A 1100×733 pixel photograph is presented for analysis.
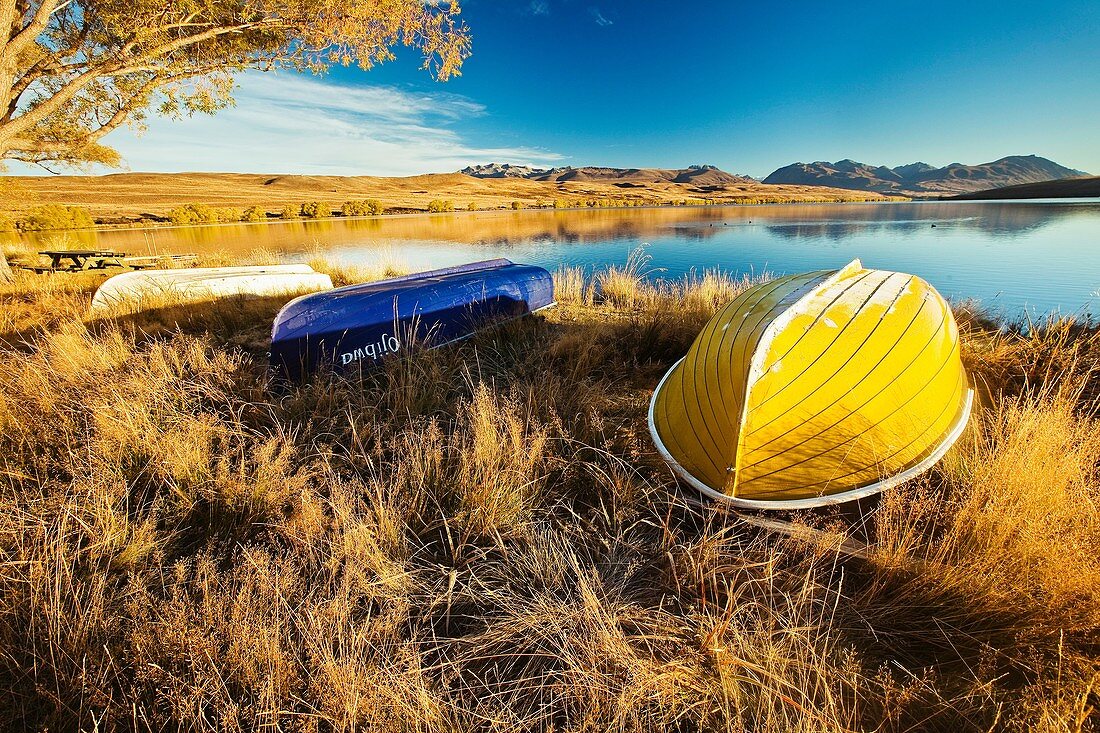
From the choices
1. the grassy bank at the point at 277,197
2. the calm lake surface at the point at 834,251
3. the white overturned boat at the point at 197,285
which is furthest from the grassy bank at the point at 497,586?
the grassy bank at the point at 277,197

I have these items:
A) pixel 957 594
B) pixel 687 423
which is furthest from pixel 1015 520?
pixel 687 423

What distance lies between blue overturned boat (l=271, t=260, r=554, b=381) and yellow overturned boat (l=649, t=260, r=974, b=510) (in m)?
3.14

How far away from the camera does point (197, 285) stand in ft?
22.4

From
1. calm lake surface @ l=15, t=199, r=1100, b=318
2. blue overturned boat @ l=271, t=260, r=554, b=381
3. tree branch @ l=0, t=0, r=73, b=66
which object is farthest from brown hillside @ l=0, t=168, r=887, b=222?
blue overturned boat @ l=271, t=260, r=554, b=381

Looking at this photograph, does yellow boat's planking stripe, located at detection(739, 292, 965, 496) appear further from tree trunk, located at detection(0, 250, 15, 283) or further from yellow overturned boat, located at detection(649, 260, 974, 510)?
tree trunk, located at detection(0, 250, 15, 283)

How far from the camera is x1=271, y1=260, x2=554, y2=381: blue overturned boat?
4031 mm

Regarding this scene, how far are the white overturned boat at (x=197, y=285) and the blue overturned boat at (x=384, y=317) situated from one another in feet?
11.6

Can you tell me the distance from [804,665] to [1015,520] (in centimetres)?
119

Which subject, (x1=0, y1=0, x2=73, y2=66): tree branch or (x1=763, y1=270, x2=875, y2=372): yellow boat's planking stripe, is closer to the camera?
(x1=763, y1=270, x2=875, y2=372): yellow boat's planking stripe

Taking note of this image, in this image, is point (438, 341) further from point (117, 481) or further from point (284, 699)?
point (284, 699)

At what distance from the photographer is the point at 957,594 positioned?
1571mm

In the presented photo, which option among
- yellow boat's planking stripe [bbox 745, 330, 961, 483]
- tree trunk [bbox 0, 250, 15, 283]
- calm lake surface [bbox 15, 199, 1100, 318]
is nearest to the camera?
yellow boat's planking stripe [bbox 745, 330, 961, 483]

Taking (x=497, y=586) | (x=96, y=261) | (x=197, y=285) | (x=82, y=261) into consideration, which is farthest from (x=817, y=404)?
(x=82, y=261)

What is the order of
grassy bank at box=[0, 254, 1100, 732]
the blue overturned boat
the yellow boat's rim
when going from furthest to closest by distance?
the blue overturned boat, the yellow boat's rim, grassy bank at box=[0, 254, 1100, 732]
